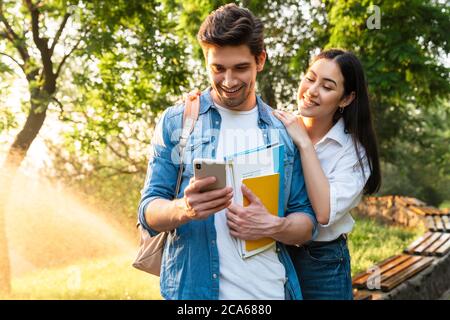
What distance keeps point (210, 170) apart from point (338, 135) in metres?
0.95

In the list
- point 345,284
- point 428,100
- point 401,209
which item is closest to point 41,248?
point 401,209

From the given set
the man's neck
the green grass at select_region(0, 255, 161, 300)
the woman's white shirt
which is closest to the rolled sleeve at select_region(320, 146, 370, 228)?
the woman's white shirt

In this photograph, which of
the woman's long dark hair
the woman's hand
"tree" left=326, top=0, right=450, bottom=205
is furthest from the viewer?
"tree" left=326, top=0, right=450, bottom=205

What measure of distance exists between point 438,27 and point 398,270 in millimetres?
3095

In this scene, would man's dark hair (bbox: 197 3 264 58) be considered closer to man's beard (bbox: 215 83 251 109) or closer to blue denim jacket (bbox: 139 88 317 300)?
man's beard (bbox: 215 83 251 109)

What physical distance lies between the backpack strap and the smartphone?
0.75ft

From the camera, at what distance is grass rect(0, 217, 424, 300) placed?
306 inches

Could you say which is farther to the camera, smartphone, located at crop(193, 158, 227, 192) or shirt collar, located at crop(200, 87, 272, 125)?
shirt collar, located at crop(200, 87, 272, 125)

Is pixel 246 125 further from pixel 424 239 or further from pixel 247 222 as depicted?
pixel 424 239

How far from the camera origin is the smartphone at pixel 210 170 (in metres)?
1.61

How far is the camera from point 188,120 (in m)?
1.90

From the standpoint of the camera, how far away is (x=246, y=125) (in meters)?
1.99

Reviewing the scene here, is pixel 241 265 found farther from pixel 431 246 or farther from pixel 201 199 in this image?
pixel 431 246

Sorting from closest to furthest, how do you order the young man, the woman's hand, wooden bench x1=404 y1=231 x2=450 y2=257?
the young man, the woman's hand, wooden bench x1=404 y1=231 x2=450 y2=257
